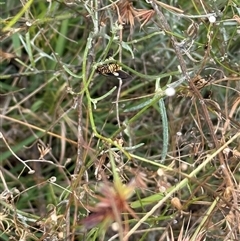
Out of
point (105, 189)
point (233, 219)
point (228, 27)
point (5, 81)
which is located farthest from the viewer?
point (5, 81)

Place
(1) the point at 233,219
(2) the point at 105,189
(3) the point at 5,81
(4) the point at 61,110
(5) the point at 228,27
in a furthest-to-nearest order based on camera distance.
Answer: (3) the point at 5,81
(4) the point at 61,110
(5) the point at 228,27
(1) the point at 233,219
(2) the point at 105,189

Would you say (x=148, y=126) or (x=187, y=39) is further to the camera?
(x=148, y=126)

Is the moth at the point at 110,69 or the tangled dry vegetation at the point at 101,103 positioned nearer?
the moth at the point at 110,69

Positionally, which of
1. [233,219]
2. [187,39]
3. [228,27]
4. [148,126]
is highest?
[187,39]

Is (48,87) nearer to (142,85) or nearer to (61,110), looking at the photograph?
(61,110)

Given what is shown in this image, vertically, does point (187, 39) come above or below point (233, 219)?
above

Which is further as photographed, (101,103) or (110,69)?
(101,103)

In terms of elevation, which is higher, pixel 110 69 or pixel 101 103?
pixel 110 69

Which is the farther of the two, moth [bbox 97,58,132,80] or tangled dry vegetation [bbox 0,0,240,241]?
tangled dry vegetation [bbox 0,0,240,241]

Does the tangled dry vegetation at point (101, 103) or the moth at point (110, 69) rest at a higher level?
the moth at point (110, 69)

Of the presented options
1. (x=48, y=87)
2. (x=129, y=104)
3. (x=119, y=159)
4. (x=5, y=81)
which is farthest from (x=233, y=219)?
(x=5, y=81)

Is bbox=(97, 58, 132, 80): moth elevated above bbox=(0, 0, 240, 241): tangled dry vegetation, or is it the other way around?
bbox=(97, 58, 132, 80): moth
